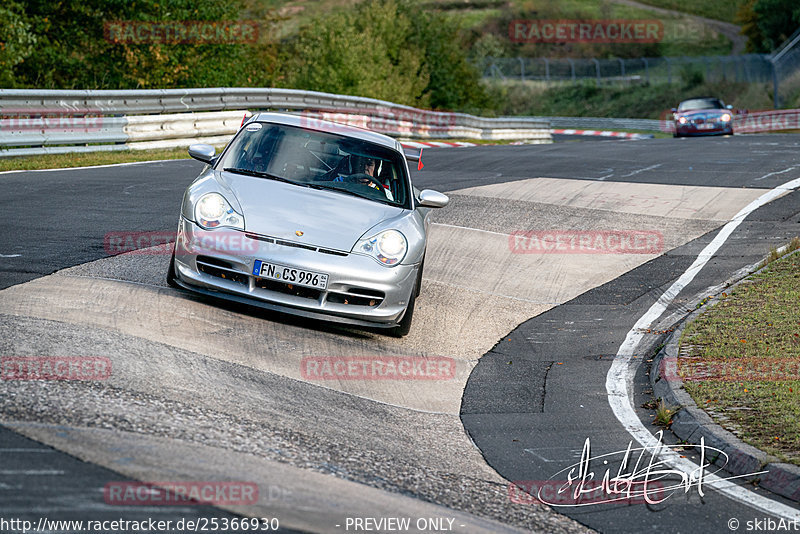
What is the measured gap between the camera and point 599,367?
7.46m

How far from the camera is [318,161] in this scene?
809cm

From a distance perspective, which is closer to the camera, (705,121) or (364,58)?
(705,121)

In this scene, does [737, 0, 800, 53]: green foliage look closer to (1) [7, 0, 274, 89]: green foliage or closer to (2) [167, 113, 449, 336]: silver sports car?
(1) [7, 0, 274, 89]: green foliage

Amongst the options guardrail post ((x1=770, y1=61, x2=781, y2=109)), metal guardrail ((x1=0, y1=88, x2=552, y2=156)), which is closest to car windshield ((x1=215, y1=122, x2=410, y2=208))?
metal guardrail ((x1=0, y1=88, x2=552, y2=156))

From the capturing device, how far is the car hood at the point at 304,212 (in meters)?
7.00

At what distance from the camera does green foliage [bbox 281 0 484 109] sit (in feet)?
112

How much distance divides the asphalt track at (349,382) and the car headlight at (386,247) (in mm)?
732

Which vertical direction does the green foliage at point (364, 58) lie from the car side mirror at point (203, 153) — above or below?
below

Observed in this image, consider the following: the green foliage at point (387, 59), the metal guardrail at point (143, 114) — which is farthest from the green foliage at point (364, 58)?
the metal guardrail at point (143, 114)

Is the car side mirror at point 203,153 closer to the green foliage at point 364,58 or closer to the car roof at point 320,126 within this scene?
the car roof at point 320,126

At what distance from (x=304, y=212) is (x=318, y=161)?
3.23ft

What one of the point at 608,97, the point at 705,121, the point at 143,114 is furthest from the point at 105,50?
the point at 608,97

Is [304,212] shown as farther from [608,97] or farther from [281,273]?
[608,97]

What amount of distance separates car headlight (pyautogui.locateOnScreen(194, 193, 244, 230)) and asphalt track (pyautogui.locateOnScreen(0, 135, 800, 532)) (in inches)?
28.0
